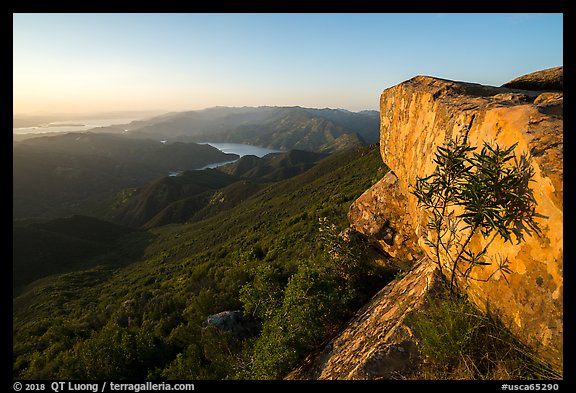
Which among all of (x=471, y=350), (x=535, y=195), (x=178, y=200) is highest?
(x=535, y=195)

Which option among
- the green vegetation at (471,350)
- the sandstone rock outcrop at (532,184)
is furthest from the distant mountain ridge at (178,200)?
the green vegetation at (471,350)

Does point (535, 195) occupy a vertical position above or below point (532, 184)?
below

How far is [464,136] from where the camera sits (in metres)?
3.95

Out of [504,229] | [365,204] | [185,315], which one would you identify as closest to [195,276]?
[185,315]

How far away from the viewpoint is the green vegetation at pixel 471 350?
2.83 m

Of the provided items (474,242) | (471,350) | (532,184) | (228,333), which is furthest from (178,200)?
(532,184)

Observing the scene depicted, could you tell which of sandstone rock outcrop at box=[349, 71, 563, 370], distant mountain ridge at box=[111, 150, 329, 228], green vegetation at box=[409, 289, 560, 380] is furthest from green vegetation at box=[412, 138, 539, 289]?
distant mountain ridge at box=[111, 150, 329, 228]

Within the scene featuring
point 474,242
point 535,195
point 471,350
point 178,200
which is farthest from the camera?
point 178,200

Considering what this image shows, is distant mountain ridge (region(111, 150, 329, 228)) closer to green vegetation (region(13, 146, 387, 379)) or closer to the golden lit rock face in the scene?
green vegetation (region(13, 146, 387, 379))

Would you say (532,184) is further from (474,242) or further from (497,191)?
(474,242)

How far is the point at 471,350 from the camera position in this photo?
122 inches
